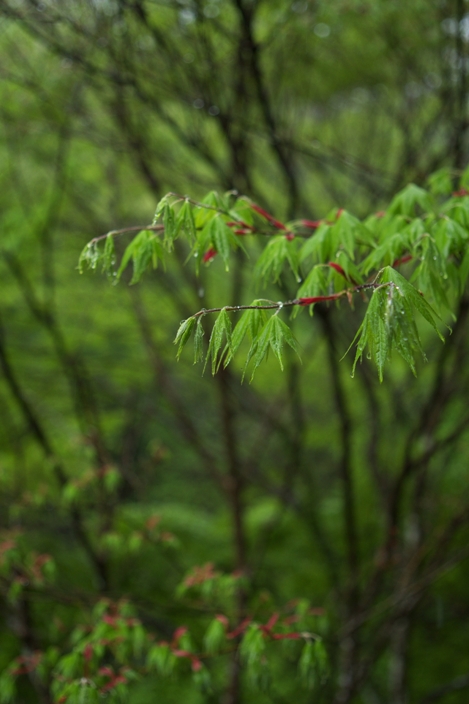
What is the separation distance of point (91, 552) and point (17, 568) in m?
1.22

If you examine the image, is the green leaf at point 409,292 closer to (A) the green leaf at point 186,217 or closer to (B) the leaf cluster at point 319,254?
(B) the leaf cluster at point 319,254

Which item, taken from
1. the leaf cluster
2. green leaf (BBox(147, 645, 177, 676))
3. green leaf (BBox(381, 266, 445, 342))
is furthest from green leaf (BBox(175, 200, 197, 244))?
green leaf (BBox(147, 645, 177, 676))

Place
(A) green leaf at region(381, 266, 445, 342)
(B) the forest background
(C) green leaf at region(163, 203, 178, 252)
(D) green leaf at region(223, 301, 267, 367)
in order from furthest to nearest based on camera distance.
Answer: (B) the forest background → (C) green leaf at region(163, 203, 178, 252) → (D) green leaf at region(223, 301, 267, 367) → (A) green leaf at region(381, 266, 445, 342)

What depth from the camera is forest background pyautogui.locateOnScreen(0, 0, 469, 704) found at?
142 inches

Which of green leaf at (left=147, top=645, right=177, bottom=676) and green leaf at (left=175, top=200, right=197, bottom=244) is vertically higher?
green leaf at (left=175, top=200, right=197, bottom=244)

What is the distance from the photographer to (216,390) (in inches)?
243

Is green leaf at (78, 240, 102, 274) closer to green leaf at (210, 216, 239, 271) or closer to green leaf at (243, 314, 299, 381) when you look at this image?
green leaf at (210, 216, 239, 271)

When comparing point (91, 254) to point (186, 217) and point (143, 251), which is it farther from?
point (186, 217)

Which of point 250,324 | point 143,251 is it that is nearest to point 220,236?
point 143,251

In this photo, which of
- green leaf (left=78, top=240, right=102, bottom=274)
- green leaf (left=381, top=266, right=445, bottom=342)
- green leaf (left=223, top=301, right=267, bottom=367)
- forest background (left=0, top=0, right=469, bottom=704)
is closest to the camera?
green leaf (left=381, top=266, right=445, bottom=342)

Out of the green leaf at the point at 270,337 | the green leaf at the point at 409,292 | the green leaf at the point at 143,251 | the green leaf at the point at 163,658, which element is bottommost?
the green leaf at the point at 163,658

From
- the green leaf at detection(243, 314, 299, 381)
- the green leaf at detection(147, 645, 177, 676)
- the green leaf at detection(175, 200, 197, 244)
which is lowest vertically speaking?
the green leaf at detection(147, 645, 177, 676)

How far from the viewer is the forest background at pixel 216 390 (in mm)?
3613

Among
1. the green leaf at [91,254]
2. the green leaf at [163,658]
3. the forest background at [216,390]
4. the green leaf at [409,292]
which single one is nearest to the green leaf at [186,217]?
the green leaf at [91,254]
